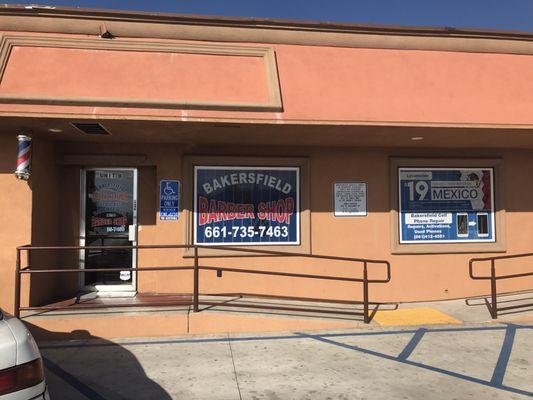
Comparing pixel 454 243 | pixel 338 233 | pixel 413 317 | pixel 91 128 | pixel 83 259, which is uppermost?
pixel 91 128

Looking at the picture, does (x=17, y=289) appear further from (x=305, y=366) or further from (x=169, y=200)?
(x=305, y=366)

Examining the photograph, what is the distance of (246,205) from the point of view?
26.9 feet

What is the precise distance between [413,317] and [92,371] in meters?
4.83

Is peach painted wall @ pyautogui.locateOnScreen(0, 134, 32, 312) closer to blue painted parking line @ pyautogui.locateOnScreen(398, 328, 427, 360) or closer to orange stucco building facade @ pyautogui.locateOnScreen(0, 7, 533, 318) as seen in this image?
orange stucco building facade @ pyautogui.locateOnScreen(0, 7, 533, 318)

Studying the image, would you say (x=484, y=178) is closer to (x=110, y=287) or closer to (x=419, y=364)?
(x=419, y=364)

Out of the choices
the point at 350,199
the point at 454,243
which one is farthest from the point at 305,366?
the point at 454,243

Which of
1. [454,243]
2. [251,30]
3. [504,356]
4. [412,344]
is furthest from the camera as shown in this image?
[454,243]

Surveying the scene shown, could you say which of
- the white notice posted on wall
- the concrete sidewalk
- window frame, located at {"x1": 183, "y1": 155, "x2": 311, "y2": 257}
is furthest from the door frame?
the white notice posted on wall

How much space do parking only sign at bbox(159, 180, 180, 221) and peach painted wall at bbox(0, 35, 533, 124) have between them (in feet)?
6.36

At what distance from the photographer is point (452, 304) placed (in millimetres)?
8172

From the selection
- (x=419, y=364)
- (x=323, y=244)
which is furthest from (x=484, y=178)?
(x=419, y=364)

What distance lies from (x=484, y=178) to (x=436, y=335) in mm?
3761

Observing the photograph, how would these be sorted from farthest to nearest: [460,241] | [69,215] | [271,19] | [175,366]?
[460,241] < [69,215] < [271,19] < [175,366]

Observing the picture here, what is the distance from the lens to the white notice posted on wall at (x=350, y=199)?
330 inches
